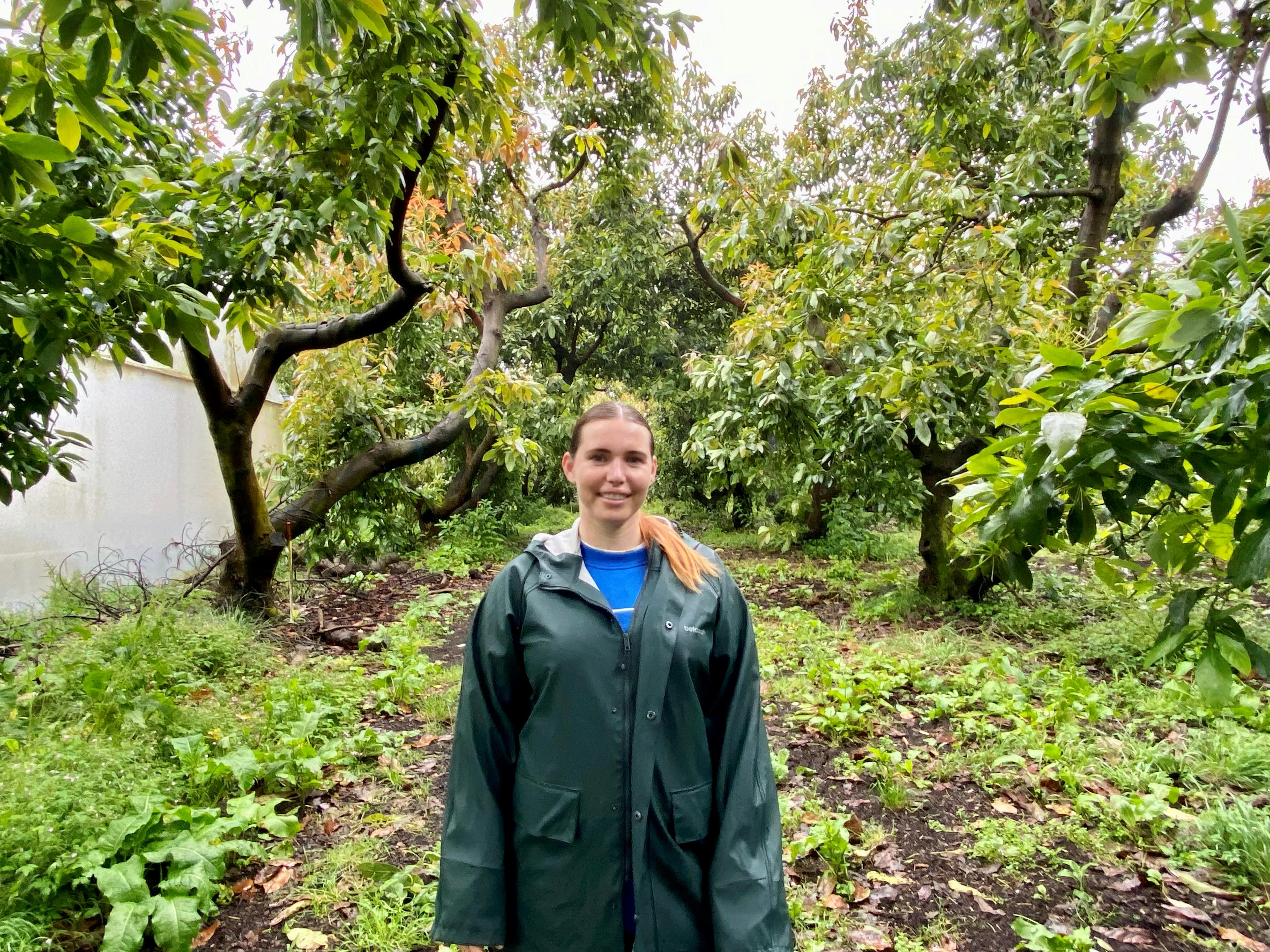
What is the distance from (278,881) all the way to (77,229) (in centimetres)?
212

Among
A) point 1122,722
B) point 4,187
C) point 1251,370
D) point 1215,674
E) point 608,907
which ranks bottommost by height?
point 1122,722

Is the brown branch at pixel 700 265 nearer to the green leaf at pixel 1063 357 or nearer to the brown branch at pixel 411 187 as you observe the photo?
the brown branch at pixel 411 187

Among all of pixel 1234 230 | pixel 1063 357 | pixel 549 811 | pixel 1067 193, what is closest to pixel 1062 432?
pixel 1063 357

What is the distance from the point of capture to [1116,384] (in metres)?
1.12

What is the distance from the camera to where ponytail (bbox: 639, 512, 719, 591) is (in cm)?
145

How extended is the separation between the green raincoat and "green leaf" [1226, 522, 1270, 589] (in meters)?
0.79

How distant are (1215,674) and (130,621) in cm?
489

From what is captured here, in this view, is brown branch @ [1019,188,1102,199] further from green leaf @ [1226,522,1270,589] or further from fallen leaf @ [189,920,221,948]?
fallen leaf @ [189,920,221,948]

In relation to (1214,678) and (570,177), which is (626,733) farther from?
(570,177)

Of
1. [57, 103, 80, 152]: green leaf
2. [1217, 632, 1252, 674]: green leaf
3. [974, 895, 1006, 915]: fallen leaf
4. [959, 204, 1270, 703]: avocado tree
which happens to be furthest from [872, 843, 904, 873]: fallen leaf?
[57, 103, 80, 152]: green leaf

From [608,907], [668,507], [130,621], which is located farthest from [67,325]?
[668,507]

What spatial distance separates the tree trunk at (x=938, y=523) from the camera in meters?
5.85

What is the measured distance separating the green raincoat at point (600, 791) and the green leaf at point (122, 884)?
1.37 meters

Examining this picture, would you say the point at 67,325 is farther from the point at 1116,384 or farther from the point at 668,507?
the point at 668,507
